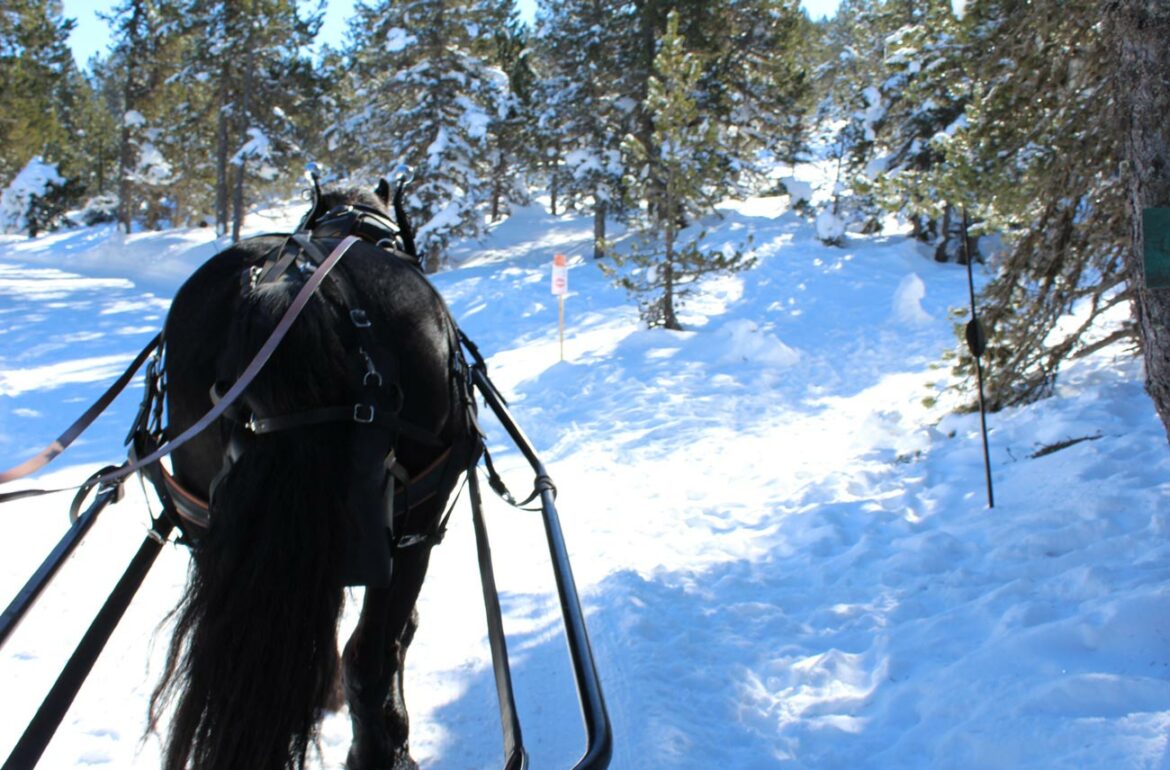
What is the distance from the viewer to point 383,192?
3.88 meters

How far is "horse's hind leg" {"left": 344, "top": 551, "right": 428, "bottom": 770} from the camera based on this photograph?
2695 millimetres

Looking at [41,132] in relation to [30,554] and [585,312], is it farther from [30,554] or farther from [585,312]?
[30,554]

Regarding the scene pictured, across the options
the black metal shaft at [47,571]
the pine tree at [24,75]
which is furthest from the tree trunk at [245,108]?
the black metal shaft at [47,571]

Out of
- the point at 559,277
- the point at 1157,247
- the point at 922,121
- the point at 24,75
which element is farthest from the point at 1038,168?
the point at 24,75

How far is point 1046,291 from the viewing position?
20.1 ft

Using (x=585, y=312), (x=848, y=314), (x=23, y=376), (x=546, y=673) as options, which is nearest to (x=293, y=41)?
(x=585, y=312)

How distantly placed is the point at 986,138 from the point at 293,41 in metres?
25.1

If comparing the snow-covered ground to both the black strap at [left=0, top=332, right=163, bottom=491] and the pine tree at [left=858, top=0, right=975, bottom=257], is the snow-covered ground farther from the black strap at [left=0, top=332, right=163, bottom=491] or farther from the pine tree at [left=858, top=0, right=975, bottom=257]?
the pine tree at [left=858, top=0, right=975, bottom=257]

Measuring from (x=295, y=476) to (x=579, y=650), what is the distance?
881mm

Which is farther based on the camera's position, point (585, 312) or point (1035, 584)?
point (585, 312)

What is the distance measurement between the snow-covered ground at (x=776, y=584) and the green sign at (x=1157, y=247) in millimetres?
1478

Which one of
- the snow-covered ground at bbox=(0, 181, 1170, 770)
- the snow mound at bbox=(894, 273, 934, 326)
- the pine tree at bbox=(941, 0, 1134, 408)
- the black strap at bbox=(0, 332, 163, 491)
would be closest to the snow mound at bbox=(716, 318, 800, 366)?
the snow-covered ground at bbox=(0, 181, 1170, 770)

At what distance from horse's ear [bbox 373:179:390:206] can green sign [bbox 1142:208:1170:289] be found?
126 inches

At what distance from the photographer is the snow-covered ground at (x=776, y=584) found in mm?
3160
